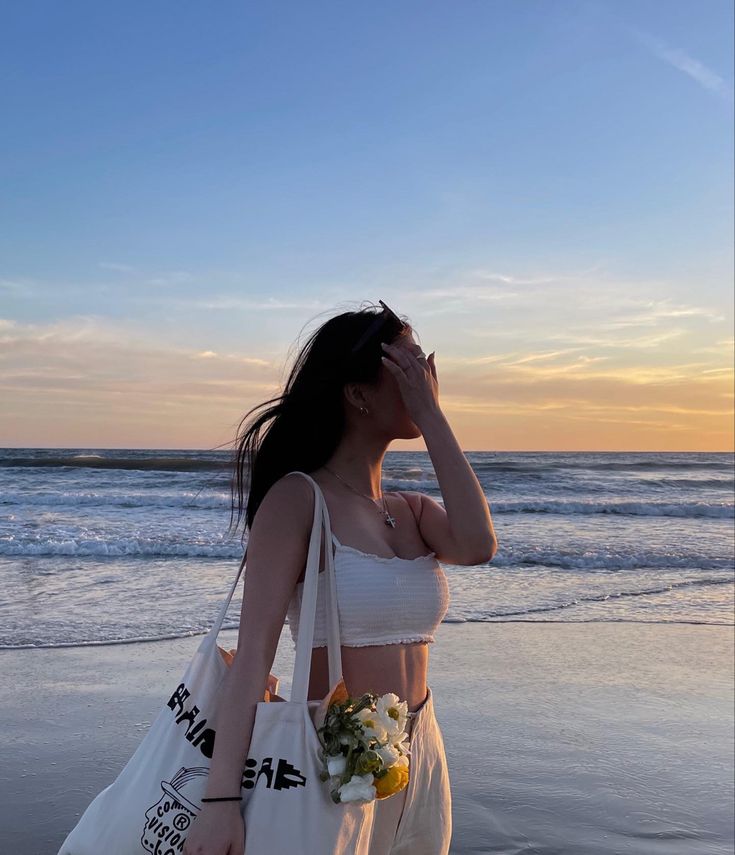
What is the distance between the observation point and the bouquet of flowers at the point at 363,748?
1.60 m

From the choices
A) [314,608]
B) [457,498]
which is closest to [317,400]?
[457,498]

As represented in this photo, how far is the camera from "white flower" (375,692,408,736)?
66.7 inches

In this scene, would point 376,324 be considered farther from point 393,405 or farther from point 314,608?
point 314,608

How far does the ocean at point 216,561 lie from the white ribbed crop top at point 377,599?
0.84 metres

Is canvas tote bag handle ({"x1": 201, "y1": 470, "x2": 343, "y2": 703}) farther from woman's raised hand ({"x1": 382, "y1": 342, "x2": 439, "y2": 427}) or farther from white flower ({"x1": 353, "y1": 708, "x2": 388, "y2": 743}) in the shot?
woman's raised hand ({"x1": 382, "y1": 342, "x2": 439, "y2": 427})

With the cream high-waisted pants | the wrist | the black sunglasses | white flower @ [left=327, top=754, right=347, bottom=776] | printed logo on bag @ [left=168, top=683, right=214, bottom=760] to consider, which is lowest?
the cream high-waisted pants

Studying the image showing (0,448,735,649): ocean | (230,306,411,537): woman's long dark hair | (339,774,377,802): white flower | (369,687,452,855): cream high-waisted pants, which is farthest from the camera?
(0,448,735,649): ocean

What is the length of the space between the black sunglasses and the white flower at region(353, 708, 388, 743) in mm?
→ 800

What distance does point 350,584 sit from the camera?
187 centimetres

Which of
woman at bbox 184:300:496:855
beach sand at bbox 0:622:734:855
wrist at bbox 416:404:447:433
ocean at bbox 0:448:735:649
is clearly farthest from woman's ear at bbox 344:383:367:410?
beach sand at bbox 0:622:734:855

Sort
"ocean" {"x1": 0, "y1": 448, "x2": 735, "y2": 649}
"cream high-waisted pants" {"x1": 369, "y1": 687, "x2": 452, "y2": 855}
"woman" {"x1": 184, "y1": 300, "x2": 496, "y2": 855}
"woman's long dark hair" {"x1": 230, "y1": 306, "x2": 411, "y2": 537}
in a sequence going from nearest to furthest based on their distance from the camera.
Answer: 1. "woman" {"x1": 184, "y1": 300, "x2": 496, "y2": 855}
2. "cream high-waisted pants" {"x1": 369, "y1": 687, "x2": 452, "y2": 855}
3. "woman's long dark hair" {"x1": 230, "y1": 306, "x2": 411, "y2": 537}
4. "ocean" {"x1": 0, "y1": 448, "x2": 735, "y2": 649}

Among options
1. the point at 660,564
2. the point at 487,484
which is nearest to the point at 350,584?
the point at 660,564

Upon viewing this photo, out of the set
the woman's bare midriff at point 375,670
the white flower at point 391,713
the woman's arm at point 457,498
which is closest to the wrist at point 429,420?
the woman's arm at point 457,498

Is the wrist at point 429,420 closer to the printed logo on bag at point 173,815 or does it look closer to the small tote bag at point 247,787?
the small tote bag at point 247,787
